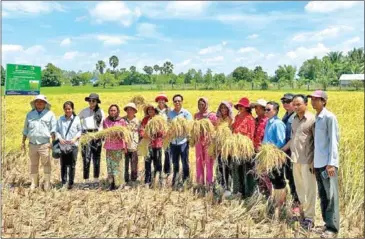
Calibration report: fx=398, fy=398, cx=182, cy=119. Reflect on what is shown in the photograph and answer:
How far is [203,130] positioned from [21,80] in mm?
4917

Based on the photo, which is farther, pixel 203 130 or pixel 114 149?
pixel 114 149

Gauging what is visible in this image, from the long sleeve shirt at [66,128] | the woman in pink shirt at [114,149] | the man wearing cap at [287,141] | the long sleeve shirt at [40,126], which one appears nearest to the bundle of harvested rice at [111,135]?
the woman in pink shirt at [114,149]

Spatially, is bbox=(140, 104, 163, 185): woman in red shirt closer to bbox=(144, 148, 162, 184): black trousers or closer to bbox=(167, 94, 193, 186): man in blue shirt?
bbox=(144, 148, 162, 184): black trousers

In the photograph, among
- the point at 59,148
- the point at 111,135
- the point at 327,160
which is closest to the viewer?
the point at 327,160

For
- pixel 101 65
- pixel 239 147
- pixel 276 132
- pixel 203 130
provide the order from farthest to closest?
pixel 101 65 → pixel 203 130 → pixel 239 147 → pixel 276 132

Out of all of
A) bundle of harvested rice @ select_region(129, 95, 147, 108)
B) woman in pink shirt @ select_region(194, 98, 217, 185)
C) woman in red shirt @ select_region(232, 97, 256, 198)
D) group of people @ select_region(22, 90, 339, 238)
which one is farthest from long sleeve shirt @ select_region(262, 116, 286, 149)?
bundle of harvested rice @ select_region(129, 95, 147, 108)

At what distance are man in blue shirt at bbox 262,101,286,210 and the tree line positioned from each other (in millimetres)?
40911

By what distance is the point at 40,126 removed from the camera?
5.86 metres

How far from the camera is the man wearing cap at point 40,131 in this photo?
19.2 ft

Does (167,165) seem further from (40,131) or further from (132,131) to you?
(40,131)

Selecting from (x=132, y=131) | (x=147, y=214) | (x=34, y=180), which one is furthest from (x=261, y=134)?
(x=34, y=180)

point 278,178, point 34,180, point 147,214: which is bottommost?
point 147,214

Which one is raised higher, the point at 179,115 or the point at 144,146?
the point at 179,115

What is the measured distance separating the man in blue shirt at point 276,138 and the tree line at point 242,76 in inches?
1611
